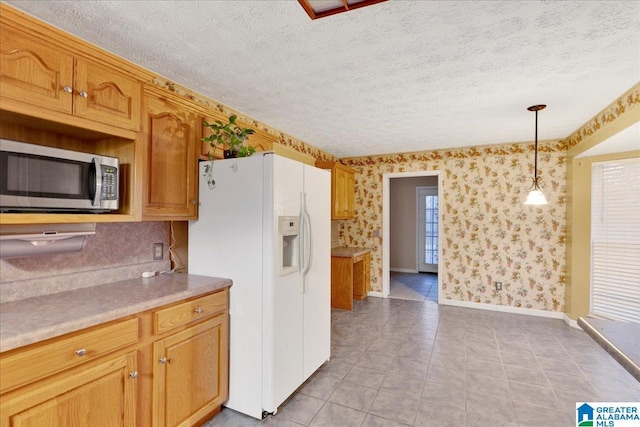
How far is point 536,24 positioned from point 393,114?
1485 millimetres

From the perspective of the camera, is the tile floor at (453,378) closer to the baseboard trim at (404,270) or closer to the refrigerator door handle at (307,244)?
the refrigerator door handle at (307,244)

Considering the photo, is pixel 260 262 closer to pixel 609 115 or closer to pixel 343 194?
pixel 343 194

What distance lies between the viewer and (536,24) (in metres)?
1.60

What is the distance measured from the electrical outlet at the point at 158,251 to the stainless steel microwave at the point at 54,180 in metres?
0.64

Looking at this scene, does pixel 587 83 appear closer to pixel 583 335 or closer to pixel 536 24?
pixel 536 24

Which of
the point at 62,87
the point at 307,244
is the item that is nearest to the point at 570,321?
the point at 307,244

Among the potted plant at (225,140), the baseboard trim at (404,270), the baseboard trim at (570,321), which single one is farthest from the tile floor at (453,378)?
the baseboard trim at (404,270)

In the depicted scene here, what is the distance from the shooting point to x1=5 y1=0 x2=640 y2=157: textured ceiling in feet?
4.96

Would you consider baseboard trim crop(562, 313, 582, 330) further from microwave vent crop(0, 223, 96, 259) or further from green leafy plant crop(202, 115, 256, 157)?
microwave vent crop(0, 223, 96, 259)

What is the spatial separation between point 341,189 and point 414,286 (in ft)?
9.11

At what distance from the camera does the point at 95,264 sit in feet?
6.33

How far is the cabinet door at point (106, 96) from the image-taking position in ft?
5.12

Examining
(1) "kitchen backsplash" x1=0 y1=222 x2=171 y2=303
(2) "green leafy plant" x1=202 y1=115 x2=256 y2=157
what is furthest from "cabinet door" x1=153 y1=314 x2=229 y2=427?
(2) "green leafy plant" x1=202 y1=115 x2=256 y2=157

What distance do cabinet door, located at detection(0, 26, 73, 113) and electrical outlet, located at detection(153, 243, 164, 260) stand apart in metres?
1.08
